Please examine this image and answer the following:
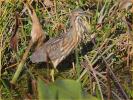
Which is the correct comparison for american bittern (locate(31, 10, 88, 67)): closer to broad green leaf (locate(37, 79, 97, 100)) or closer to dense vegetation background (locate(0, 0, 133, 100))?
dense vegetation background (locate(0, 0, 133, 100))

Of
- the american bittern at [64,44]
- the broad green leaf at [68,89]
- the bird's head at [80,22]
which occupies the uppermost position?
the bird's head at [80,22]

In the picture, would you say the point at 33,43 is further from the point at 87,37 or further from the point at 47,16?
the point at 47,16

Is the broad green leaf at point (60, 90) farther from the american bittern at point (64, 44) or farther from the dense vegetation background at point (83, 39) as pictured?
the american bittern at point (64, 44)

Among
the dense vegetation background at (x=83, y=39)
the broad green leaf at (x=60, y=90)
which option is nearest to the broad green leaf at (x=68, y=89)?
the broad green leaf at (x=60, y=90)

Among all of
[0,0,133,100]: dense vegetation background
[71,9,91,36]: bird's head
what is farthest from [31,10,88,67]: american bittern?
[0,0,133,100]: dense vegetation background

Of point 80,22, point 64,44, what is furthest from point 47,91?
point 64,44

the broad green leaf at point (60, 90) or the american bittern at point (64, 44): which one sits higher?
the american bittern at point (64, 44)

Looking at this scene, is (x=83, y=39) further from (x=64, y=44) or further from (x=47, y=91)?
(x=47, y=91)

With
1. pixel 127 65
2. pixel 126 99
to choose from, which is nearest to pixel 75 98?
pixel 126 99
